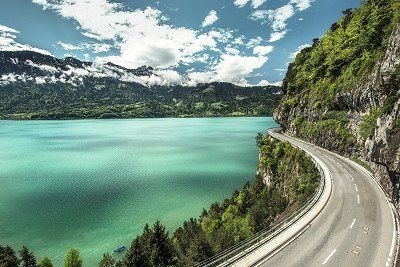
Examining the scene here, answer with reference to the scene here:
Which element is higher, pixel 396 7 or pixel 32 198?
pixel 396 7

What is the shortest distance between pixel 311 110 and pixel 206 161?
2057 inches

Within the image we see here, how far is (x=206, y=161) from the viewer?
123250mm

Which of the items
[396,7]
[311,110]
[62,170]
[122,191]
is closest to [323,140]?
[311,110]

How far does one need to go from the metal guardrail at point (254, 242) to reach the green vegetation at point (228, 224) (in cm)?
218

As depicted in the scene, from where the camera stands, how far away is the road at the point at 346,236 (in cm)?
2186

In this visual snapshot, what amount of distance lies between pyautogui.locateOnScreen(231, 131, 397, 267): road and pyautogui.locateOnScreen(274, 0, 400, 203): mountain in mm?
2947

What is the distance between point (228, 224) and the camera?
51719mm

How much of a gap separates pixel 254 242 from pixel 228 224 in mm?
25568

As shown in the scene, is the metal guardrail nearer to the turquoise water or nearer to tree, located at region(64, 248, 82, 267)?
tree, located at region(64, 248, 82, 267)

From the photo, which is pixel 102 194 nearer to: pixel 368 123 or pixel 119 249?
pixel 119 249

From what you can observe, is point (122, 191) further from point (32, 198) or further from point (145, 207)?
point (32, 198)

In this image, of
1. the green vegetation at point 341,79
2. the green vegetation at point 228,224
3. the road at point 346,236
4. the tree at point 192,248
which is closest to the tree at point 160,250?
the green vegetation at point 228,224

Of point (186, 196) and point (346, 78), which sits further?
point (186, 196)

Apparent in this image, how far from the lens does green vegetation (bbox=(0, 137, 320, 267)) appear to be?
35.8 metres
